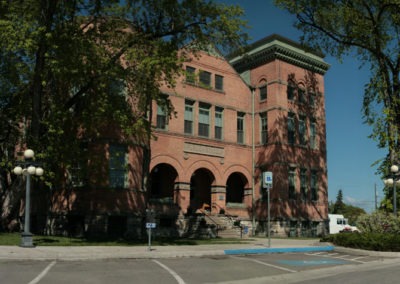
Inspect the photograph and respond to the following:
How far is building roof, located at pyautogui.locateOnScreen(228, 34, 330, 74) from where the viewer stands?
34.3 metres

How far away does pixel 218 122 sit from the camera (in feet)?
110

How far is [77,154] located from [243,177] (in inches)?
666

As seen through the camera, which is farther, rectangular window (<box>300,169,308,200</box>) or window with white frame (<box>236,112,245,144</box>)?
rectangular window (<box>300,169,308,200</box>)

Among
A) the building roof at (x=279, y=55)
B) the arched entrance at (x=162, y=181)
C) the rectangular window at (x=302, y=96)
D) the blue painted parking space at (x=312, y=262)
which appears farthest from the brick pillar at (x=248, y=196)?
the blue painted parking space at (x=312, y=262)

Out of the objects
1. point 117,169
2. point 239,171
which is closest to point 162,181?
point 239,171

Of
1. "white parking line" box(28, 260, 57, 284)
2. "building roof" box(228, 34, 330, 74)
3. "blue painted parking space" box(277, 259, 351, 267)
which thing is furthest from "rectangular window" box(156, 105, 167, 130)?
"white parking line" box(28, 260, 57, 284)

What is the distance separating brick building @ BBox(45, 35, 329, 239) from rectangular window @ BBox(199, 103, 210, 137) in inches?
1.1

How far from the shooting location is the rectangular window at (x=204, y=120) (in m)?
32.4

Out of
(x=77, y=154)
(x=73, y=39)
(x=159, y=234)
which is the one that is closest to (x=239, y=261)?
(x=77, y=154)

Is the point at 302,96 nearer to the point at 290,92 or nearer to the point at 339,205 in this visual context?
the point at 290,92

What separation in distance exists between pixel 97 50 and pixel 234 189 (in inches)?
768

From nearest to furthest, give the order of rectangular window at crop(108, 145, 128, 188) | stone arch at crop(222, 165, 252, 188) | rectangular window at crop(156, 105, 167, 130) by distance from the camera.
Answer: rectangular window at crop(108, 145, 128, 188) < rectangular window at crop(156, 105, 167, 130) < stone arch at crop(222, 165, 252, 188)

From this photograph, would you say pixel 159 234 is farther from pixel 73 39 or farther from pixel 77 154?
pixel 73 39

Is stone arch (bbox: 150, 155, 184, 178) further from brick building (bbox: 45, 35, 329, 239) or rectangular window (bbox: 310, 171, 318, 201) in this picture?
rectangular window (bbox: 310, 171, 318, 201)
